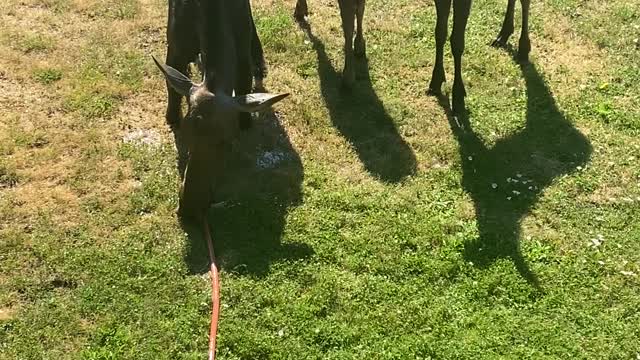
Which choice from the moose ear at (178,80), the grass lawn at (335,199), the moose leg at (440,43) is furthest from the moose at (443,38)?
the moose ear at (178,80)

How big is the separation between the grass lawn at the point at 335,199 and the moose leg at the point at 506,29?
18cm

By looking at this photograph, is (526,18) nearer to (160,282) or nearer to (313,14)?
(313,14)

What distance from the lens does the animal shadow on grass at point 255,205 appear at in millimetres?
6680

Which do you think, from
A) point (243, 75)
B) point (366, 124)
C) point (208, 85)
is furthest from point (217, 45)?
point (366, 124)

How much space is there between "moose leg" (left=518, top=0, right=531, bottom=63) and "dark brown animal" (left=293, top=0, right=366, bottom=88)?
200 centimetres

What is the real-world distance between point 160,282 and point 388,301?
199 cm

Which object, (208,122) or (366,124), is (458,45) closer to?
(366,124)

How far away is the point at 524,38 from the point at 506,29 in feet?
1.26

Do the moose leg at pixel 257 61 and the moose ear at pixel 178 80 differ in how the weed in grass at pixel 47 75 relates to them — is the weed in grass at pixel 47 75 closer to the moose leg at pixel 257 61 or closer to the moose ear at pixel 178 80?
the moose leg at pixel 257 61

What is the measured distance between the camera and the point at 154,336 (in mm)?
5938

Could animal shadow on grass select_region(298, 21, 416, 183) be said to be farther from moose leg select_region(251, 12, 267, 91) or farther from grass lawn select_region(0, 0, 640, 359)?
moose leg select_region(251, 12, 267, 91)

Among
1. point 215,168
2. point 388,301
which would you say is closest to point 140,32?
point 215,168

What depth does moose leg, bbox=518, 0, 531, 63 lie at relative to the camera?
923 cm

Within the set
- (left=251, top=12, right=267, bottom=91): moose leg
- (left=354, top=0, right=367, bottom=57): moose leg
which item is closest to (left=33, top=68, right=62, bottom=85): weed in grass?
(left=251, top=12, right=267, bottom=91): moose leg
